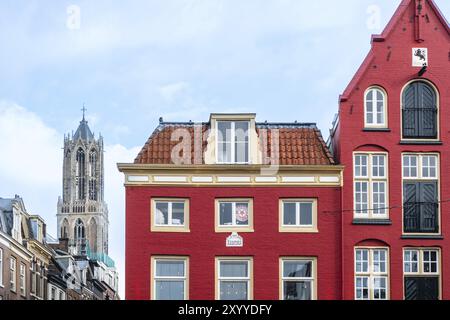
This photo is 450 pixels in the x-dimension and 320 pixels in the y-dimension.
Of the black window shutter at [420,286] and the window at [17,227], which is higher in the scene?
the window at [17,227]

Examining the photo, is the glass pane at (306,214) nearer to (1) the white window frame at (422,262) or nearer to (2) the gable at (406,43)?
(1) the white window frame at (422,262)

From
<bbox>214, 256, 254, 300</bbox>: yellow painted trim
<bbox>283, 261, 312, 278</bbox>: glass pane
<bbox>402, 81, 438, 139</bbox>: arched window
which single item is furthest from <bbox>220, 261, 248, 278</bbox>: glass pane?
<bbox>402, 81, 438, 139</bbox>: arched window

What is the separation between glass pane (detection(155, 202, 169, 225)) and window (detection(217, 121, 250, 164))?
347cm

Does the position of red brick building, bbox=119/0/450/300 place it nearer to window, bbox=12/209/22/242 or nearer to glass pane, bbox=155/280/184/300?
glass pane, bbox=155/280/184/300

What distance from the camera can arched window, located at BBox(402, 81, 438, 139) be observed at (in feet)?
171

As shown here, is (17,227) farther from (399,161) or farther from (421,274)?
(421,274)

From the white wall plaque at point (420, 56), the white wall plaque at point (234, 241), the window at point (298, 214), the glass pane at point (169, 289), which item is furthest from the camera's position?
the white wall plaque at point (420, 56)

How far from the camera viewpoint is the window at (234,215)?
51.1 meters

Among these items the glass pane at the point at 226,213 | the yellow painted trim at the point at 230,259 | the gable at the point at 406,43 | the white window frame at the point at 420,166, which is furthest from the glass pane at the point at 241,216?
the white window frame at the point at 420,166

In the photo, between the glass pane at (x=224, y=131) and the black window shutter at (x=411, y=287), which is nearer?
the black window shutter at (x=411, y=287)

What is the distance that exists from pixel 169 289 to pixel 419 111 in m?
14.6

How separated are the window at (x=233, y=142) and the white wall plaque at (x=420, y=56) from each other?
8.55m
